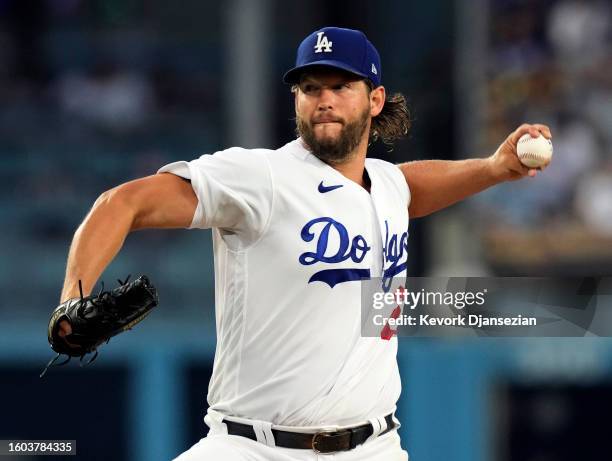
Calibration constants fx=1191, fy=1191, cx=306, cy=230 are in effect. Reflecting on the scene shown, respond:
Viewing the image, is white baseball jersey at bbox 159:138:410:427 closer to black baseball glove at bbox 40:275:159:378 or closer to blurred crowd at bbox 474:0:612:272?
black baseball glove at bbox 40:275:159:378

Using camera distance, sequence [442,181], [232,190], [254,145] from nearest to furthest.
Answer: [232,190]
[442,181]
[254,145]

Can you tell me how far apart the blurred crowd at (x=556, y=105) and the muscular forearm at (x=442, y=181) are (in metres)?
5.00

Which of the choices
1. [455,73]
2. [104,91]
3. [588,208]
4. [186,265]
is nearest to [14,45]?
[104,91]

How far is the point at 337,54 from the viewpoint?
12.4 ft

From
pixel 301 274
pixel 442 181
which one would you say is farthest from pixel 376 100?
pixel 301 274

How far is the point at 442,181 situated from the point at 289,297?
3.15 feet

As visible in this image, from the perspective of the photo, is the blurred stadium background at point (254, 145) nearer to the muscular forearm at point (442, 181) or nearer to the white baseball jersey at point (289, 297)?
the muscular forearm at point (442, 181)

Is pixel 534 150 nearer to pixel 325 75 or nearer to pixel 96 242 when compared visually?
pixel 325 75

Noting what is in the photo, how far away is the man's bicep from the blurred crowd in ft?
20.2

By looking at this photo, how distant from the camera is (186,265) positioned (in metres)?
10.1

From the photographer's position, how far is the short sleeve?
139 inches

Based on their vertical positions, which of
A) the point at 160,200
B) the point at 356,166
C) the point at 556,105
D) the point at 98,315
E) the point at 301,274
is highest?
the point at 556,105

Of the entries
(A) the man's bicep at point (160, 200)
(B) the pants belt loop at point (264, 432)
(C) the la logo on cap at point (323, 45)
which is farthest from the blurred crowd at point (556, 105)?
(A) the man's bicep at point (160, 200)

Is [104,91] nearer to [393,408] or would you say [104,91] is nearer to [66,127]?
[66,127]
